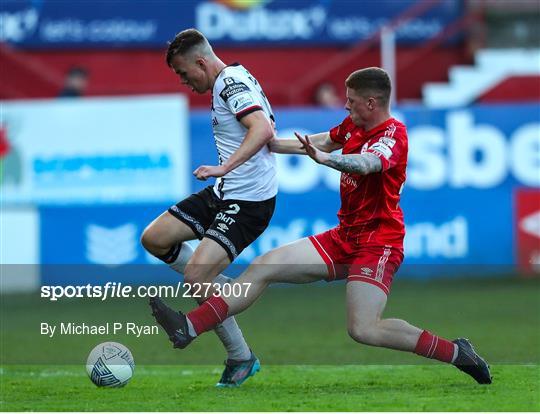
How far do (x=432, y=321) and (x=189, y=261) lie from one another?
4783mm

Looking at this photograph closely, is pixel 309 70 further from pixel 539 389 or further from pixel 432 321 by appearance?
pixel 539 389

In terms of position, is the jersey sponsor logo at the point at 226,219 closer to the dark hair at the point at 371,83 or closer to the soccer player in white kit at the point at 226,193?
the soccer player in white kit at the point at 226,193

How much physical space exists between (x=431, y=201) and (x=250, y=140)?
8554mm

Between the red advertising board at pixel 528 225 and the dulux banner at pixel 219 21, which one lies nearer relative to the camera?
the red advertising board at pixel 528 225

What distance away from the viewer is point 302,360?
10.3m

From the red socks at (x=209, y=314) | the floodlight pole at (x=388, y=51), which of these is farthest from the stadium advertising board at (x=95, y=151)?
the red socks at (x=209, y=314)

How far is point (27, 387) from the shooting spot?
880cm

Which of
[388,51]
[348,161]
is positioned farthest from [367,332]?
[388,51]

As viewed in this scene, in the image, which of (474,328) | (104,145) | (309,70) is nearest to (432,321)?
(474,328)

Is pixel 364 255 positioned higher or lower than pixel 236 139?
lower

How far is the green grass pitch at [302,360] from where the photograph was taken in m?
7.81

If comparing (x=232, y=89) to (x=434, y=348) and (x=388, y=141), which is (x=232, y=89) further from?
(x=434, y=348)

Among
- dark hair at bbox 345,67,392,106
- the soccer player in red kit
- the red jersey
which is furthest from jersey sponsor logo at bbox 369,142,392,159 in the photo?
dark hair at bbox 345,67,392,106

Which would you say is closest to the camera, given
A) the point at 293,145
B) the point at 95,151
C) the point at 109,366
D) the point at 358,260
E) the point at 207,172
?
the point at 207,172
